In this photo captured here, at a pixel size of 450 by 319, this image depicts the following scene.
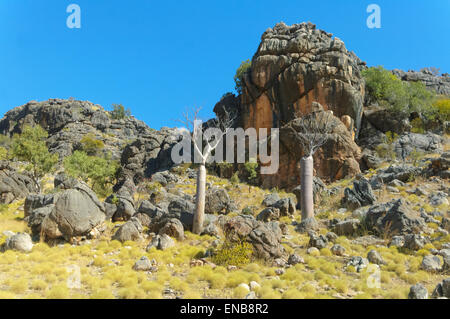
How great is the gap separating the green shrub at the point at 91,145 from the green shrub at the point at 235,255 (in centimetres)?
5195

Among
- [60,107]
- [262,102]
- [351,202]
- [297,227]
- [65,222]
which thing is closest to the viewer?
[65,222]

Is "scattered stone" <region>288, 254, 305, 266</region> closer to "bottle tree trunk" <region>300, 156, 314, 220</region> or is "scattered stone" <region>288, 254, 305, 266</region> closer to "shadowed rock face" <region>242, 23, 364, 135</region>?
"bottle tree trunk" <region>300, 156, 314, 220</region>

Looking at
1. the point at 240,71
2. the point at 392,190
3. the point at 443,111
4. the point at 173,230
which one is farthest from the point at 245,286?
the point at 240,71

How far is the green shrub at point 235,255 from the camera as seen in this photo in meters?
8.97

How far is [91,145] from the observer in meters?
55.8

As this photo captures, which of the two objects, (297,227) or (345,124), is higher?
(345,124)

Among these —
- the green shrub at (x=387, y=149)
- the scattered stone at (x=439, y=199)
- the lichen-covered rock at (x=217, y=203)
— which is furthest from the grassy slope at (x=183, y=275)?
the green shrub at (x=387, y=149)

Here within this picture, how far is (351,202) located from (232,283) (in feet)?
38.4

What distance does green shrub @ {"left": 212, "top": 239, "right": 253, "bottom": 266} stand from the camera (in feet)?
29.4

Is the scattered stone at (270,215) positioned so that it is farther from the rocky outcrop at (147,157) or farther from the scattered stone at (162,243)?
the rocky outcrop at (147,157)

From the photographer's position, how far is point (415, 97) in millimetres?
35500

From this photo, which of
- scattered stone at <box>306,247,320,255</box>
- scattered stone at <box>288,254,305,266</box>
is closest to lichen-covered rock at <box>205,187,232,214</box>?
scattered stone at <box>306,247,320,255</box>

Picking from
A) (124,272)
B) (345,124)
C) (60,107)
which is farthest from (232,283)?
(60,107)

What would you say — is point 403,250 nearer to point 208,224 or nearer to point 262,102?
point 208,224
